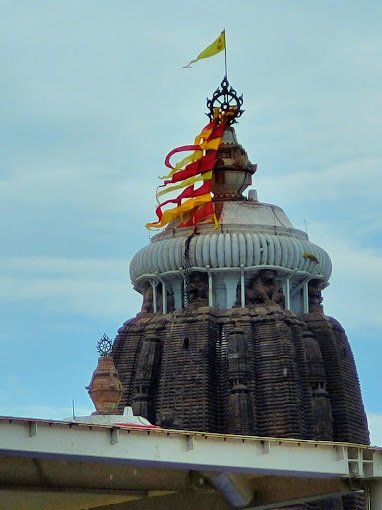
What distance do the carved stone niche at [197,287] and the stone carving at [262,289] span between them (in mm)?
2402

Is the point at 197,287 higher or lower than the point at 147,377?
higher

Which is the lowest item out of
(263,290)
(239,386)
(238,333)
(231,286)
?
(239,386)

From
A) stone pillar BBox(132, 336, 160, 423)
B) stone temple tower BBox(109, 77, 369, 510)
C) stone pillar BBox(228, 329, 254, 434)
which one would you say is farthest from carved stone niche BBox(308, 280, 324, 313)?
stone pillar BBox(132, 336, 160, 423)

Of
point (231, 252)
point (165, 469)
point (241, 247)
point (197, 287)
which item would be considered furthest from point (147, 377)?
point (165, 469)

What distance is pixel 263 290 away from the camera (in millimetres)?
104188

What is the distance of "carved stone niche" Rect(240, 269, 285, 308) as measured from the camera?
342 feet

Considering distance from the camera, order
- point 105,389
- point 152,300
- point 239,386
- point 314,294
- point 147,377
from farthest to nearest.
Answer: point 314,294, point 152,300, point 147,377, point 239,386, point 105,389

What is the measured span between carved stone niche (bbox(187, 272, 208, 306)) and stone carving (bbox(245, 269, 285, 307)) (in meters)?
2.40

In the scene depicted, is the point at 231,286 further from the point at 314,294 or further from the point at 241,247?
the point at 314,294

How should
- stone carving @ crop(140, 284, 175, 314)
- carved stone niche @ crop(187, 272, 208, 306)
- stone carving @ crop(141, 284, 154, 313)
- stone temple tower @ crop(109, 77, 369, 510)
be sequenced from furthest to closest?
stone carving @ crop(141, 284, 154, 313), stone carving @ crop(140, 284, 175, 314), carved stone niche @ crop(187, 272, 208, 306), stone temple tower @ crop(109, 77, 369, 510)

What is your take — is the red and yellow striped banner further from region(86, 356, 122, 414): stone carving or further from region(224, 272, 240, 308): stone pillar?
region(86, 356, 122, 414): stone carving

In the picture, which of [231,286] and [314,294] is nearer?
[231,286]

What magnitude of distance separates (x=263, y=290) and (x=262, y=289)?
80 mm

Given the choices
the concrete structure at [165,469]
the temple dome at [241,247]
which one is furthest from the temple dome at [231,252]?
the concrete structure at [165,469]
